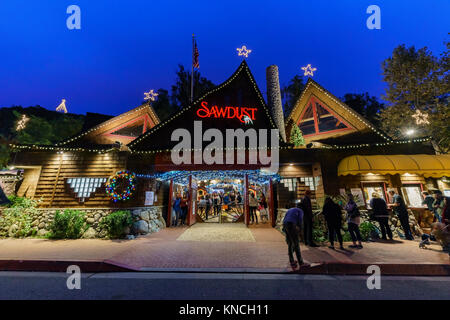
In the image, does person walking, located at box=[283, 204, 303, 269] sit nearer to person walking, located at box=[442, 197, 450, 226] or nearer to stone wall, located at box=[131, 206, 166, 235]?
person walking, located at box=[442, 197, 450, 226]

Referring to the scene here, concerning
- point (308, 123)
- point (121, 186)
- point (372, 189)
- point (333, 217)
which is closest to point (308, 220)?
point (333, 217)

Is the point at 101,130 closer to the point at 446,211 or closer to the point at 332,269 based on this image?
the point at 332,269

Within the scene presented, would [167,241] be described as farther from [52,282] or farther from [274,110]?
[274,110]

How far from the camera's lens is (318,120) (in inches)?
477

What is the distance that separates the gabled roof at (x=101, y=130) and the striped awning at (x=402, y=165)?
551 inches

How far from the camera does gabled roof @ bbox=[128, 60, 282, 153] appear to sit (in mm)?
10117

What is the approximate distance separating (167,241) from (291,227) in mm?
5655

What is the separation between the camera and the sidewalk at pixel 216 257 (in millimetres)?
4773

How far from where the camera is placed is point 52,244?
729 centimetres

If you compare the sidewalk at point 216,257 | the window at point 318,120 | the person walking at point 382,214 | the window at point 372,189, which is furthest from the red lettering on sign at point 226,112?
the person walking at point 382,214

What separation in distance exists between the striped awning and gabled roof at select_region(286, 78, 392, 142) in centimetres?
173

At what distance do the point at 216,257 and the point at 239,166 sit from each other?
5135 mm

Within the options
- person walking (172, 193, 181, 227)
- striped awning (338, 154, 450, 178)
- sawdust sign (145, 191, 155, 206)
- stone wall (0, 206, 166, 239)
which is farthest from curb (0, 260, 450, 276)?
person walking (172, 193, 181, 227)
